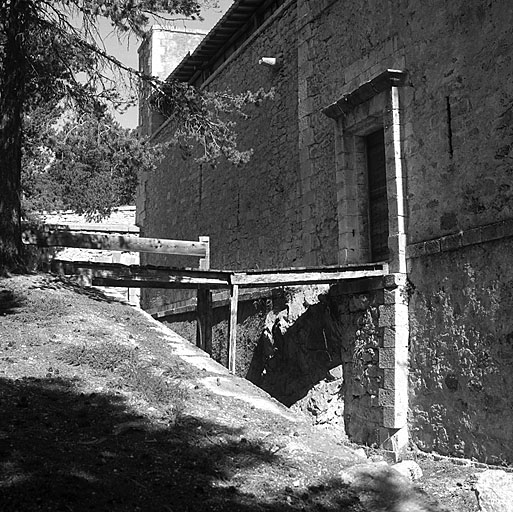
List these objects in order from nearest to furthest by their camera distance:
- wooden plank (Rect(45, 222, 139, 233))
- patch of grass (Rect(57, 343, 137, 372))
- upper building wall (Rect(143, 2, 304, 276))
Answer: patch of grass (Rect(57, 343, 137, 372)), upper building wall (Rect(143, 2, 304, 276)), wooden plank (Rect(45, 222, 139, 233))

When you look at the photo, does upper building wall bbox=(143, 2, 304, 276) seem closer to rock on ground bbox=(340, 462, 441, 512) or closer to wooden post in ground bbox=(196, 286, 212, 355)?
wooden post in ground bbox=(196, 286, 212, 355)

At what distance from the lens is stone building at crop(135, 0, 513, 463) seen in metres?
7.41

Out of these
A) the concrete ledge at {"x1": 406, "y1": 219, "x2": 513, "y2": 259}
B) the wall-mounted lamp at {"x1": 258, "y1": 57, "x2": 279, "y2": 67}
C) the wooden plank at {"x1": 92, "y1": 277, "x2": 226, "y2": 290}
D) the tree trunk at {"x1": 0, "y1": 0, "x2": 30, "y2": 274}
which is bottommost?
the wooden plank at {"x1": 92, "y1": 277, "x2": 226, "y2": 290}

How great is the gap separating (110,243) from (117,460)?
558 centimetres

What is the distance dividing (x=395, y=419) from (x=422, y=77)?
419cm

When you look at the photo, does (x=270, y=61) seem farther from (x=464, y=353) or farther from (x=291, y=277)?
(x=464, y=353)

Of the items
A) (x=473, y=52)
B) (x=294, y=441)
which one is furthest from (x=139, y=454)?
(x=473, y=52)

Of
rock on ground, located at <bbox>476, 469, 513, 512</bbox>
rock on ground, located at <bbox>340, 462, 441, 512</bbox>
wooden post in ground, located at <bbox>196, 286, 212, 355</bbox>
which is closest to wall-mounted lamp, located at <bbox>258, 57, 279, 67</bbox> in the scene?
wooden post in ground, located at <bbox>196, 286, 212, 355</bbox>

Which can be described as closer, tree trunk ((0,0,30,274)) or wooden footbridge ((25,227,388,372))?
tree trunk ((0,0,30,274))

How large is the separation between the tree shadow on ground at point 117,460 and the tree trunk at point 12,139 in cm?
333

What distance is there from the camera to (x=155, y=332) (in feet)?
22.9

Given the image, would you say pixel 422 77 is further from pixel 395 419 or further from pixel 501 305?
pixel 395 419

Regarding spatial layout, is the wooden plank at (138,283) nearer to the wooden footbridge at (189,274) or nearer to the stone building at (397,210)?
the wooden footbridge at (189,274)

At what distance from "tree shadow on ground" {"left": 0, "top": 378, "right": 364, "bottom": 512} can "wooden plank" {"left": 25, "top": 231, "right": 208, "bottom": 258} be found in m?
4.02
